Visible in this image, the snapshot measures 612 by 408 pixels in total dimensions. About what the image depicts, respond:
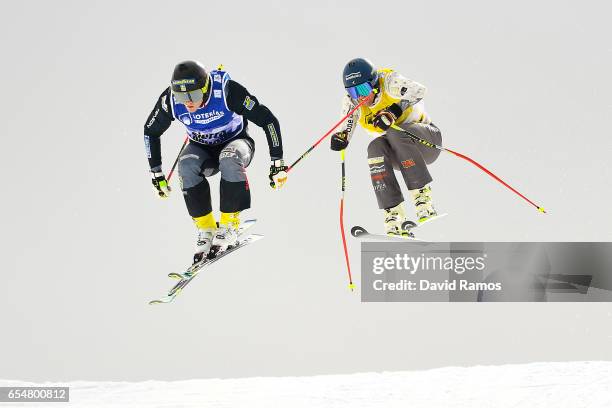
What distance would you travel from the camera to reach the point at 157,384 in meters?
13.1

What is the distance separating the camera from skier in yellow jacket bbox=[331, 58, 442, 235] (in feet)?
23.4

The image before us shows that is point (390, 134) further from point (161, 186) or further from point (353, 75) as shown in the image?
point (161, 186)

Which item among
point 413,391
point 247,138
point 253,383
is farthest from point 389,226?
point 253,383

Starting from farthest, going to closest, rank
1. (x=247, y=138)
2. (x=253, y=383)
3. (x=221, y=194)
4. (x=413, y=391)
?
1. (x=253, y=383)
2. (x=413, y=391)
3. (x=247, y=138)
4. (x=221, y=194)

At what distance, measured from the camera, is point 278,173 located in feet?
21.7

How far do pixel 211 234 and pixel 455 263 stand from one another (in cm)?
277

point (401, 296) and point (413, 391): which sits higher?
point (401, 296)

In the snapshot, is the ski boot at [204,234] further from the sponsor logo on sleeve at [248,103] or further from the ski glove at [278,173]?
the sponsor logo on sleeve at [248,103]

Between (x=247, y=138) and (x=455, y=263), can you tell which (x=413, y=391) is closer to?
(x=455, y=263)

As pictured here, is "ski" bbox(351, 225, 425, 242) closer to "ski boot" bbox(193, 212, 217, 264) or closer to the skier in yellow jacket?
the skier in yellow jacket

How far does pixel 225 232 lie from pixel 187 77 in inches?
61.3

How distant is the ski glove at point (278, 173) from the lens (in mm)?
6586

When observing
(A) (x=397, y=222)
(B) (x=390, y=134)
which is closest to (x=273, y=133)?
(B) (x=390, y=134)

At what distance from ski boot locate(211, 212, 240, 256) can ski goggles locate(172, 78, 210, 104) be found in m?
1.15
